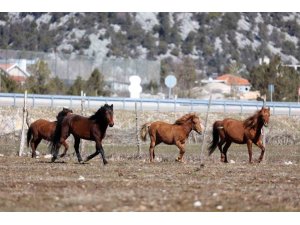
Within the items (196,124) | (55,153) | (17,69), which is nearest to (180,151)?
(196,124)

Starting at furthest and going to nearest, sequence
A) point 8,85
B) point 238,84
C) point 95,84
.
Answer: point 238,84 → point 95,84 → point 8,85

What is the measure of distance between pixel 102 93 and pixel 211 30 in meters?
91.1

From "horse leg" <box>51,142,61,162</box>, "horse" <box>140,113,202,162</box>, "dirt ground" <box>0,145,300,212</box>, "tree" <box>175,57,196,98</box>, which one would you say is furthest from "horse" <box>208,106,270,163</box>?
"tree" <box>175,57,196,98</box>

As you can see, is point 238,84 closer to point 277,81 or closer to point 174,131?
point 277,81

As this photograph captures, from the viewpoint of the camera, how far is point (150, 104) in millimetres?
58125

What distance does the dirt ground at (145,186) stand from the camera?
14.2 m

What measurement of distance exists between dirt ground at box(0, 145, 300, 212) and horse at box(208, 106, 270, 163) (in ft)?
7.21

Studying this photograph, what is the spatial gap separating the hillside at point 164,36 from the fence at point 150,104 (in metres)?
98.7

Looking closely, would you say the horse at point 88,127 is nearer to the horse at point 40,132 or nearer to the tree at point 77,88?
the horse at point 40,132

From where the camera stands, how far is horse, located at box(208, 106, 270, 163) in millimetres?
28423

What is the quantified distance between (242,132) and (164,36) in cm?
14537

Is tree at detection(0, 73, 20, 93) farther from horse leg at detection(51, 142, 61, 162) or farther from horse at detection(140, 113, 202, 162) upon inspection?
horse leg at detection(51, 142, 61, 162)

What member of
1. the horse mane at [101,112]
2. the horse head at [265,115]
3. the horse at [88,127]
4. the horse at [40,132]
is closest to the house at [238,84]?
the horse at [40,132]

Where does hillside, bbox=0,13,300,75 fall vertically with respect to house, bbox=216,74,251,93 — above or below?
above
